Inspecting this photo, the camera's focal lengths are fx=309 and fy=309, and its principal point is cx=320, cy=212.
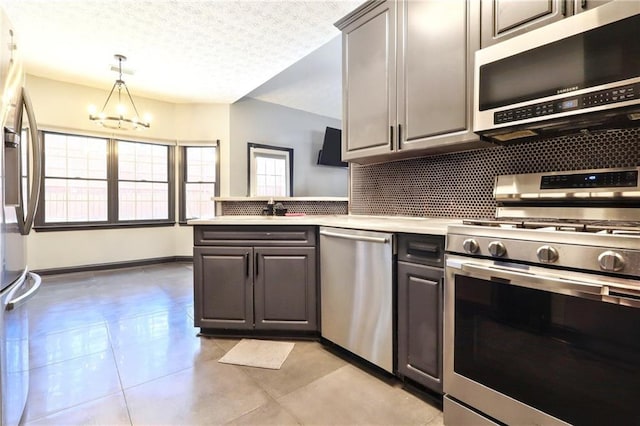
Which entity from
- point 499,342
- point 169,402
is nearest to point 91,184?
point 169,402

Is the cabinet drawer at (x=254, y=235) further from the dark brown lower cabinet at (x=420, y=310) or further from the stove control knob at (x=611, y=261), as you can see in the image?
the stove control knob at (x=611, y=261)

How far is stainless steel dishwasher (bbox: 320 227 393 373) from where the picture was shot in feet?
5.59

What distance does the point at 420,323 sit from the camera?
1550 millimetres

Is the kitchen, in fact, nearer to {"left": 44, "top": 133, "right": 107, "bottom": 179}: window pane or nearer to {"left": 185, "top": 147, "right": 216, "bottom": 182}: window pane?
{"left": 185, "top": 147, "right": 216, "bottom": 182}: window pane

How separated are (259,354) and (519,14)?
2.43 metres

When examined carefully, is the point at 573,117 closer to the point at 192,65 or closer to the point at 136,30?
the point at 136,30

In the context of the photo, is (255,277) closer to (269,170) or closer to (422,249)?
(422,249)

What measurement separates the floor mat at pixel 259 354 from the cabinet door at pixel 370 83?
150 cm

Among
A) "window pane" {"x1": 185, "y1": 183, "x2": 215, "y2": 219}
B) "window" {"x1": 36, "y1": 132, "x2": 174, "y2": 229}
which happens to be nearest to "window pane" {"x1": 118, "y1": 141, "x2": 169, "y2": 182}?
"window" {"x1": 36, "y1": 132, "x2": 174, "y2": 229}

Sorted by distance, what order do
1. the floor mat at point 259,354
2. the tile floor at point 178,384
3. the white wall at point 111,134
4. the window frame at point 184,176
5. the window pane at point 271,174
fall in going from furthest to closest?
the window pane at point 271,174
the window frame at point 184,176
the white wall at point 111,134
the floor mat at point 259,354
the tile floor at point 178,384

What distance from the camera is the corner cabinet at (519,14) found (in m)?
1.38

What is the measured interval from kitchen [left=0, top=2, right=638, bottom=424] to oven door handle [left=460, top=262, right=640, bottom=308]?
0.79 meters

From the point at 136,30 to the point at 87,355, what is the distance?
3.08m

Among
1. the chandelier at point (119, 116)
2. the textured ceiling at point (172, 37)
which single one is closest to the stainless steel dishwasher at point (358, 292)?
the textured ceiling at point (172, 37)
